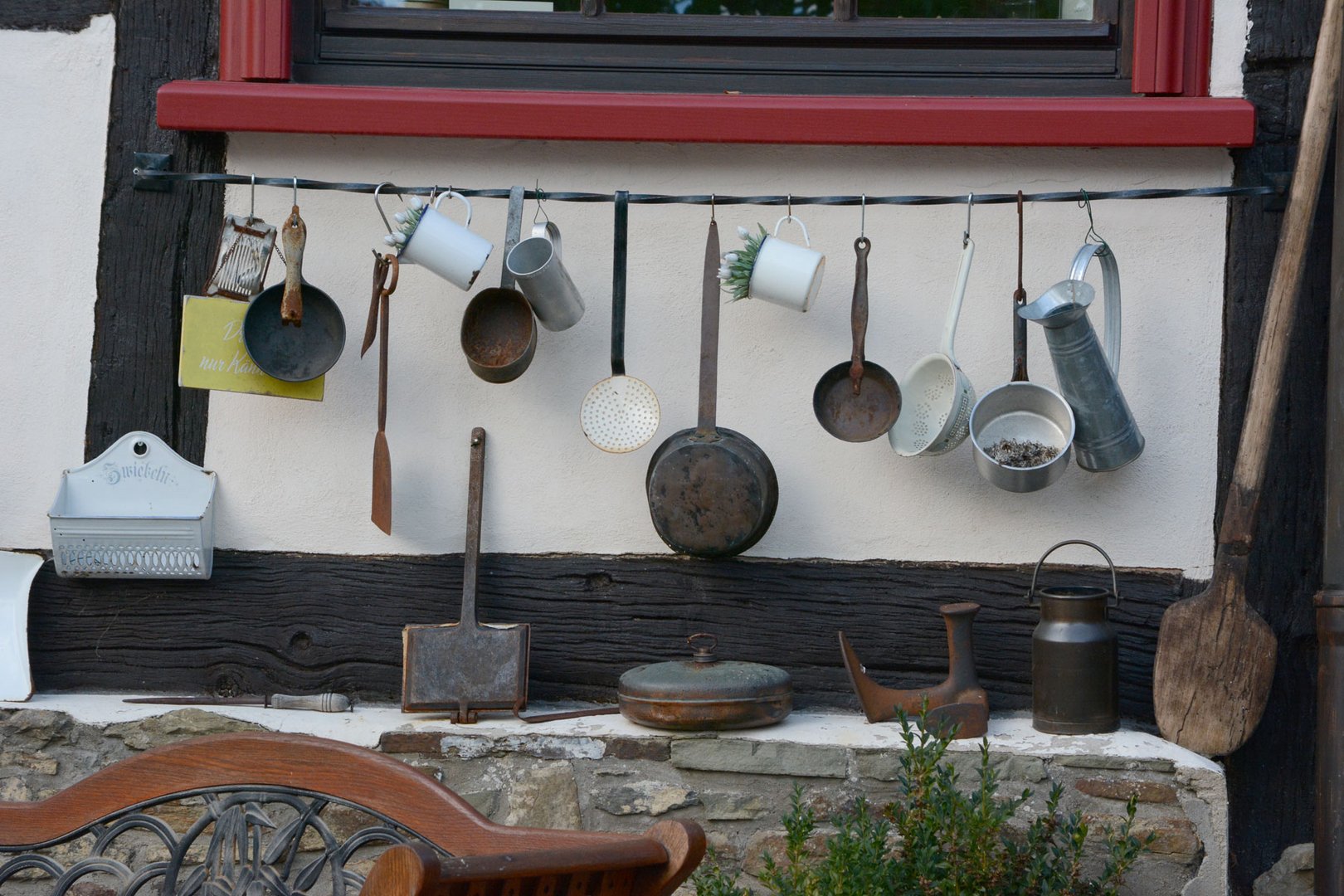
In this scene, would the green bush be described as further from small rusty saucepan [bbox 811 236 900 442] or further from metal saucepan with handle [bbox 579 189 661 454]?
metal saucepan with handle [bbox 579 189 661 454]

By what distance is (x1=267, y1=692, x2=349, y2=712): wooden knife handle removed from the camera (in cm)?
258

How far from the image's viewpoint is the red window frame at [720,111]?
258cm

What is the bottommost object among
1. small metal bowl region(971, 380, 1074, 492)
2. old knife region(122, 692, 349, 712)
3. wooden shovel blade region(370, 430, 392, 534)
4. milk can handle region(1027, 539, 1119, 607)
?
old knife region(122, 692, 349, 712)

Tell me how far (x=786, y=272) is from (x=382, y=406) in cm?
84

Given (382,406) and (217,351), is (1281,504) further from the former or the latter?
(217,351)

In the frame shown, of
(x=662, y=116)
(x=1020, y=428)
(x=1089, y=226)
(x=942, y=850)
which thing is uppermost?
(x=662, y=116)

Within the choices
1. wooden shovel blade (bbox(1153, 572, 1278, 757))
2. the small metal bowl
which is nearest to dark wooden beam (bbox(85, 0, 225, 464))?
the small metal bowl

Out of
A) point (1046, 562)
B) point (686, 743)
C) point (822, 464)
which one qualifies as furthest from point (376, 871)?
point (1046, 562)

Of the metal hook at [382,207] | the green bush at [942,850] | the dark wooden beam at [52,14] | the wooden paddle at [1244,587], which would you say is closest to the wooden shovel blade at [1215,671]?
the wooden paddle at [1244,587]

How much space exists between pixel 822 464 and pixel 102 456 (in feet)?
4.87

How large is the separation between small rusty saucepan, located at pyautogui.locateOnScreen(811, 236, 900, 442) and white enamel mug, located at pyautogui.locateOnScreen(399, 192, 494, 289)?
0.72 m

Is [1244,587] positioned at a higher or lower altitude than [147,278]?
lower

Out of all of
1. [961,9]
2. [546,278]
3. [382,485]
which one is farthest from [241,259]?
[961,9]

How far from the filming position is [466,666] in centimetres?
257
